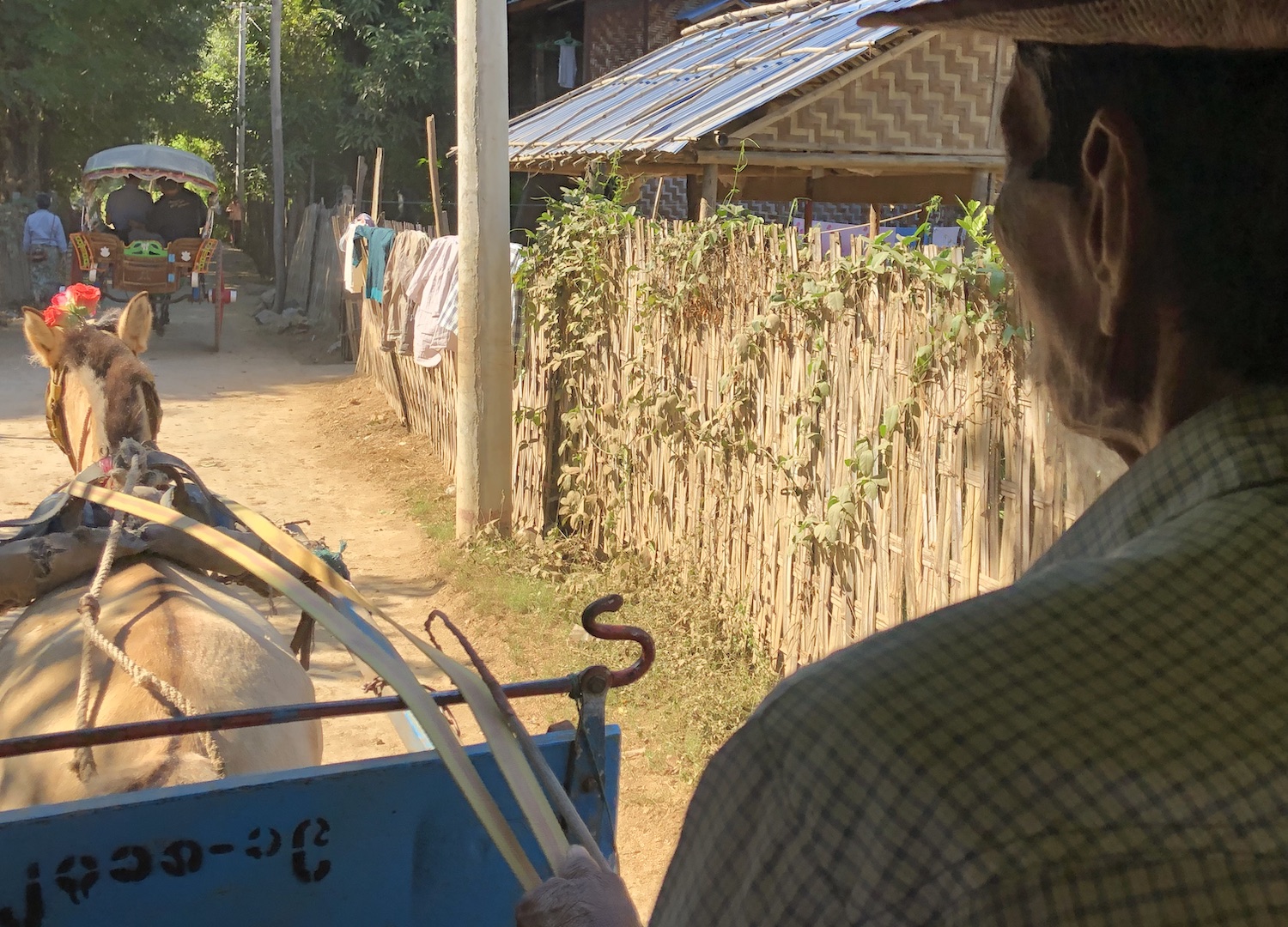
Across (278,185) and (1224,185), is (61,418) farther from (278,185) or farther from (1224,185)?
(278,185)

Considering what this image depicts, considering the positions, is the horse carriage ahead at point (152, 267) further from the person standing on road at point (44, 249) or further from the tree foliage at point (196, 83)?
the tree foliage at point (196, 83)

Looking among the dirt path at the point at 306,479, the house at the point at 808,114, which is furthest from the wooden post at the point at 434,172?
the dirt path at the point at 306,479

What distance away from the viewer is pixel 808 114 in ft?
25.1

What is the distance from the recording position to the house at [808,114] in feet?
24.0

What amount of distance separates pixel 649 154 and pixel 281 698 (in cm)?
492

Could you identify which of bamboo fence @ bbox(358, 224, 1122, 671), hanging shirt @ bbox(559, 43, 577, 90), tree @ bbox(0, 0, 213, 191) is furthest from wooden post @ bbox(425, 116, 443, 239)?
tree @ bbox(0, 0, 213, 191)

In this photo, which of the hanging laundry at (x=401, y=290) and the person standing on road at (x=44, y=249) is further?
the person standing on road at (x=44, y=249)

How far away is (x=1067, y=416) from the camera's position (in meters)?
0.99

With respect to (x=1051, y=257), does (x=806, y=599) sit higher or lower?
lower

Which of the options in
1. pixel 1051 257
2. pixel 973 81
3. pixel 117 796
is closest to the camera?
pixel 1051 257

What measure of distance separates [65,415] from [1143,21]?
13.1 feet

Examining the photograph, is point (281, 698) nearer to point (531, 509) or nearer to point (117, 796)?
point (117, 796)

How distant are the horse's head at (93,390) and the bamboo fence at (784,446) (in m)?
2.43

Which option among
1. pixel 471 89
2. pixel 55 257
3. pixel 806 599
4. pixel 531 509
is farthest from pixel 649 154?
pixel 55 257
